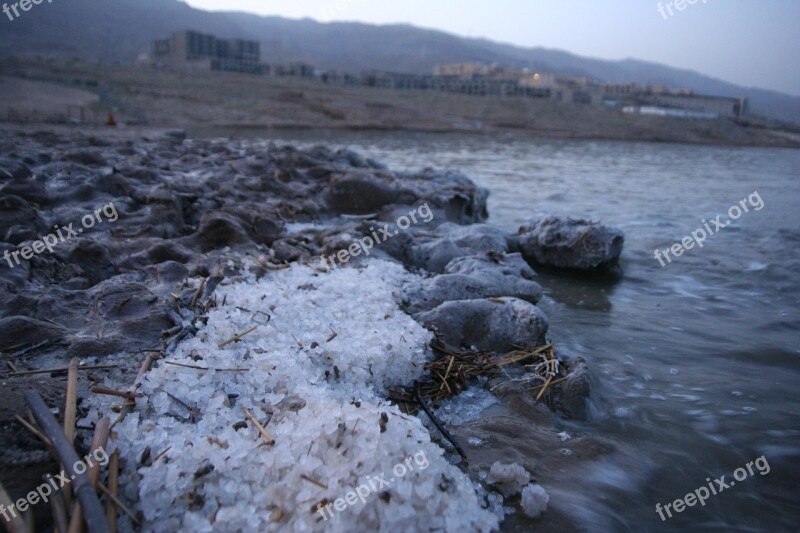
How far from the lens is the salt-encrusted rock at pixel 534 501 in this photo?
2035mm

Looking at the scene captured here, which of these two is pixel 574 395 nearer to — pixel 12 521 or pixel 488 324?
pixel 488 324

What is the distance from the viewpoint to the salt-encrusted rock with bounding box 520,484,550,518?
204cm

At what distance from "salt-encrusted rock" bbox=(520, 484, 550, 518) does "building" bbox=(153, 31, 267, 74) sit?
74519mm

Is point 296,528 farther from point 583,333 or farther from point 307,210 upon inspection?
point 307,210

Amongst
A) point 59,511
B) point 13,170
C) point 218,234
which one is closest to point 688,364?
point 59,511

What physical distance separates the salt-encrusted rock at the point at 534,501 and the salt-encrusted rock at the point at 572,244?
13.0ft

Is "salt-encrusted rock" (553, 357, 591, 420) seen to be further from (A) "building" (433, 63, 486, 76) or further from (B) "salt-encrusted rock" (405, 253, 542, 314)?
(A) "building" (433, 63, 486, 76)

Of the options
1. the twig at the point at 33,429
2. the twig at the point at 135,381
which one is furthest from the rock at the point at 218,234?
the twig at the point at 33,429

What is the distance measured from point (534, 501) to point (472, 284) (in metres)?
2.27

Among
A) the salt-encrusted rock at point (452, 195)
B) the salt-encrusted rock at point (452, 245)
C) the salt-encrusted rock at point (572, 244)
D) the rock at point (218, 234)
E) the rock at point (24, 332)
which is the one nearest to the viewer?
the rock at point (24, 332)

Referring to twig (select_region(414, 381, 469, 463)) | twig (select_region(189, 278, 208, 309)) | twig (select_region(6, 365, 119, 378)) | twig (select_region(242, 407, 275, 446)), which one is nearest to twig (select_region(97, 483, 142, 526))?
twig (select_region(242, 407, 275, 446))

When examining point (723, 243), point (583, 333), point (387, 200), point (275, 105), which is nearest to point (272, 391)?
point (583, 333)

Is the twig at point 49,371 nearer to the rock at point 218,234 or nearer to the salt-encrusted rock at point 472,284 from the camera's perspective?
the salt-encrusted rock at point 472,284

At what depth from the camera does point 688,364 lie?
12.3ft
